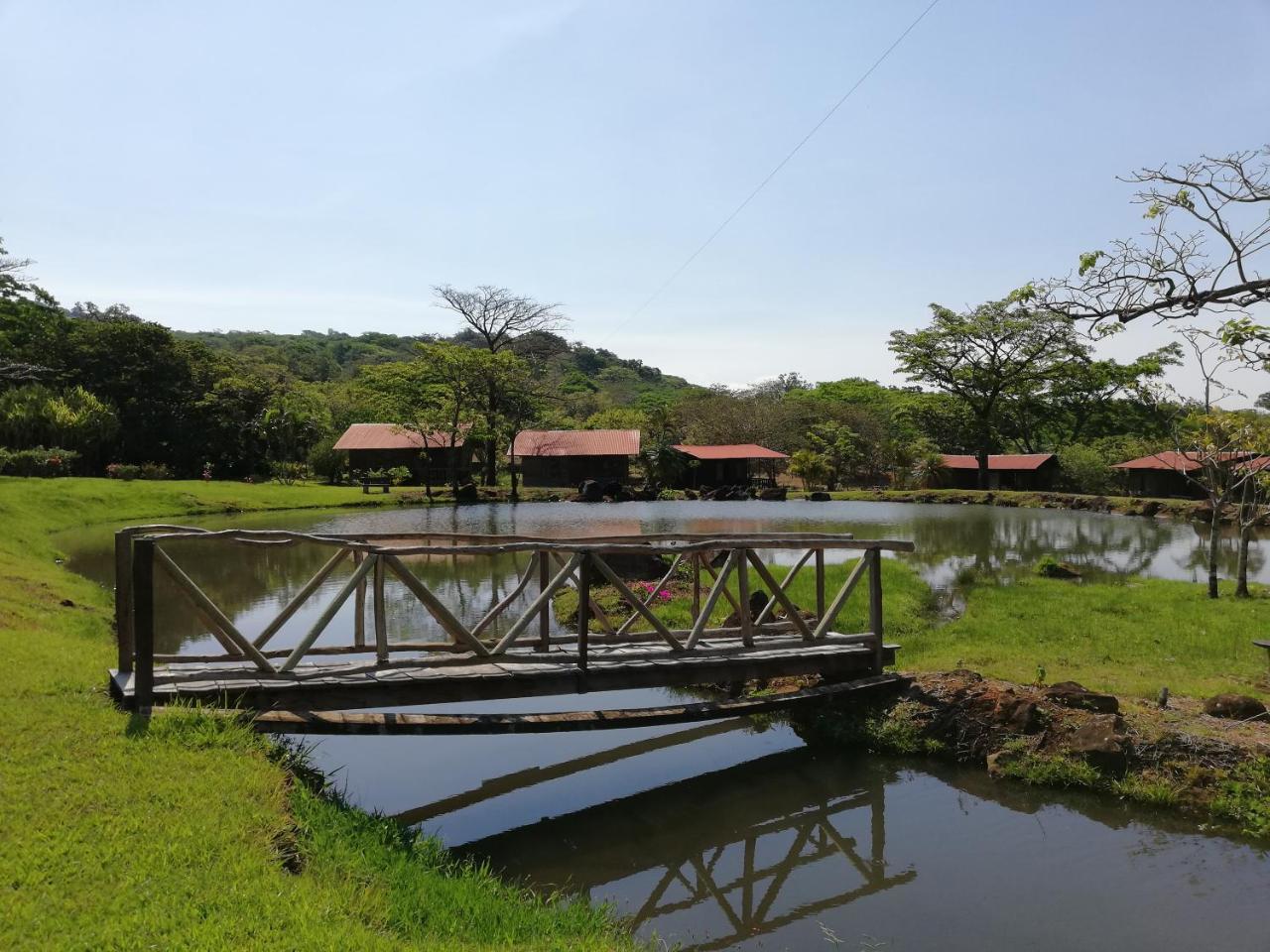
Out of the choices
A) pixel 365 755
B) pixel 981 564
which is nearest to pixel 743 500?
pixel 981 564

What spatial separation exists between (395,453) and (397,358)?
70.4 metres

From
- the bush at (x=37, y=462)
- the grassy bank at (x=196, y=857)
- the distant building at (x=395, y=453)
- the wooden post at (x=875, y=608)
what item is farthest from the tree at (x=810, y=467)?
the grassy bank at (x=196, y=857)

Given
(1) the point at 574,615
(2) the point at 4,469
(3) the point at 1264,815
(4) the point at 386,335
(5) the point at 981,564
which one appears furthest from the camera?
(4) the point at 386,335

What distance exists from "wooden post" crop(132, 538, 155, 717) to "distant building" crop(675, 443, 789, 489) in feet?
177

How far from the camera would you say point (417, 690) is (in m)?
7.86

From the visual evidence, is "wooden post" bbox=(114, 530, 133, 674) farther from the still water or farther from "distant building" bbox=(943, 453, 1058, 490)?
"distant building" bbox=(943, 453, 1058, 490)

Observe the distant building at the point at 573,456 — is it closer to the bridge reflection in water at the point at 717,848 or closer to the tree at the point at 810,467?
the tree at the point at 810,467

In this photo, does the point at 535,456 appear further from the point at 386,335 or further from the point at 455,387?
the point at 386,335

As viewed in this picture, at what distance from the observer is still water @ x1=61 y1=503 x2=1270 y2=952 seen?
6.11 metres

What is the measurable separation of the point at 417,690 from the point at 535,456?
175 ft

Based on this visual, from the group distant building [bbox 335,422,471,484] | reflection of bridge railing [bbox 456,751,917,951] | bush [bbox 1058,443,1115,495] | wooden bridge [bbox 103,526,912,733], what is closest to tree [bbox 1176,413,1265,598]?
wooden bridge [bbox 103,526,912,733]

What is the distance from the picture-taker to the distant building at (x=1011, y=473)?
62250mm

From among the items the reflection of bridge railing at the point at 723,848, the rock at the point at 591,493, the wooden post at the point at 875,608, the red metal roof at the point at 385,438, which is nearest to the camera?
the reflection of bridge railing at the point at 723,848

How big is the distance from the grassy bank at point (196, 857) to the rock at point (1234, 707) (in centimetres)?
780
